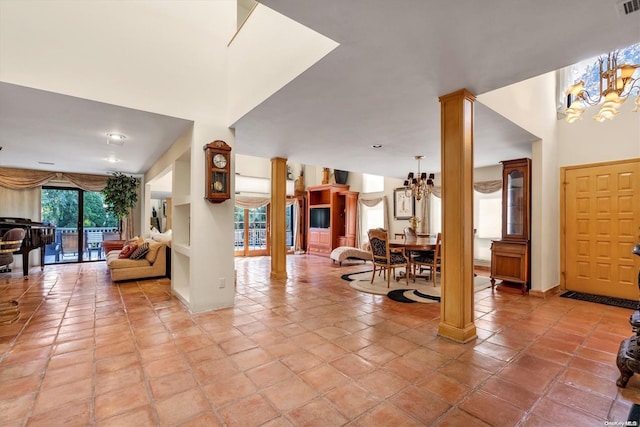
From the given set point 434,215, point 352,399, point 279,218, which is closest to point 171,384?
point 352,399

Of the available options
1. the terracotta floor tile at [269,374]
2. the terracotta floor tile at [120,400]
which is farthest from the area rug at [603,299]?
the terracotta floor tile at [120,400]

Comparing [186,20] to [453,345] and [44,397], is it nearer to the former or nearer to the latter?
[44,397]

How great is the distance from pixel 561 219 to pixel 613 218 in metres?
0.62

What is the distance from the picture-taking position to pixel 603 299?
4.20 m

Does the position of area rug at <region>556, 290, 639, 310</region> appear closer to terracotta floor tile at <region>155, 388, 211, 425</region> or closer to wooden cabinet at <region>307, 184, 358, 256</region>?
terracotta floor tile at <region>155, 388, 211, 425</region>

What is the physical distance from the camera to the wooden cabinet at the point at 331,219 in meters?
9.11

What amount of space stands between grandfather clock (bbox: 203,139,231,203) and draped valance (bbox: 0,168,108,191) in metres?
5.85

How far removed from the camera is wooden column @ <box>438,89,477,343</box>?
8.90 ft

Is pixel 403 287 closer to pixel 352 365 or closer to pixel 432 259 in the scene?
pixel 432 259

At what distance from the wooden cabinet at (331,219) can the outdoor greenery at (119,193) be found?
200 inches

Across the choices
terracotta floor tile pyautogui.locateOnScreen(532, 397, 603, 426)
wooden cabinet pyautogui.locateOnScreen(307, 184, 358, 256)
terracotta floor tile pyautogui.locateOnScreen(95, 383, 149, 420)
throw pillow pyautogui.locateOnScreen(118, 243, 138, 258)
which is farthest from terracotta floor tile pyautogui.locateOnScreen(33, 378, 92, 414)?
wooden cabinet pyautogui.locateOnScreen(307, 184, 358, 256)

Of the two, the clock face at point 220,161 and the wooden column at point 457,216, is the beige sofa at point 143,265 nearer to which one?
the clock face at point 220,161

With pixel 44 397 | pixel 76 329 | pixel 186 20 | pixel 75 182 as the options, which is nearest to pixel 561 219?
pixel 186 20

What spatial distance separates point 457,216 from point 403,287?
2.52 m
